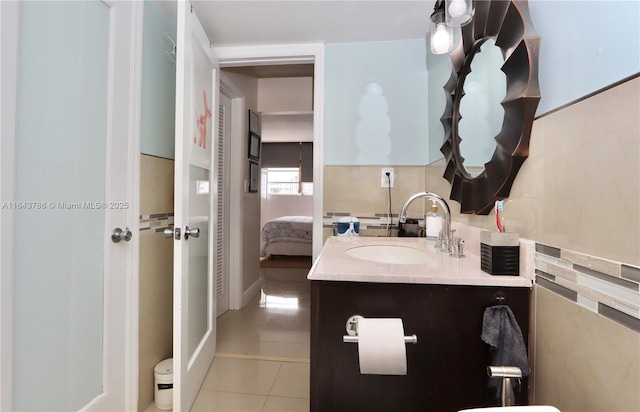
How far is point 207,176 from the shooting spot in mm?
1800

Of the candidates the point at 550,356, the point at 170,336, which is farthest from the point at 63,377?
the point at 550,356

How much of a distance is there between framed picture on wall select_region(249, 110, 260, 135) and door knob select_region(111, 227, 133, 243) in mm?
1893

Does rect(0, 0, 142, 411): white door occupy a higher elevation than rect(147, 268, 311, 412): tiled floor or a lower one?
higher

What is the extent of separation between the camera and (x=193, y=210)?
1559 mm

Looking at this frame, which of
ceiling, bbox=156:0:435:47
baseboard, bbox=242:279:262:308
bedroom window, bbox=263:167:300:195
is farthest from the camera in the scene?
bedroom window, bbox=263:167:300:195

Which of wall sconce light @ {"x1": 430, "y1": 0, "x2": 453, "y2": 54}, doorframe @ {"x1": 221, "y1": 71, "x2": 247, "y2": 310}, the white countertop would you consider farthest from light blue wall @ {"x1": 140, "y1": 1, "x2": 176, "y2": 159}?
wall sconce light @ {"x1": 430, "y1": 0, "x2": 453, "y2": 54}

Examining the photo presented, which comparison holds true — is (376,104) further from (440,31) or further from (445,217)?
(445,217)

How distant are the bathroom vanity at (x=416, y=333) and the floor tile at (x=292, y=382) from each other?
0.86 metres

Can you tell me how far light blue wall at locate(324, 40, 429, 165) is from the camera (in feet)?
6.59

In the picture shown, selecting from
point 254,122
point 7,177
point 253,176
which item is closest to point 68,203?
point 7,177

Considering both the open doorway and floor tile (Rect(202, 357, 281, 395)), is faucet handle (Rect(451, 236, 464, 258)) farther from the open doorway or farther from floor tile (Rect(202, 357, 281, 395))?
floor tile (Rect(202, 357, 281, 395))

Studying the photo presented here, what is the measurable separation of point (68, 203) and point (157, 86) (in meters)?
0.83

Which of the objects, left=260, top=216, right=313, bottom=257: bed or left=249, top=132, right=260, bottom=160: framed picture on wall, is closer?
left=249, top=132, right=260, bottom=160: framed picture on wall

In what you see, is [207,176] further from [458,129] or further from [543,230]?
[543,230]
